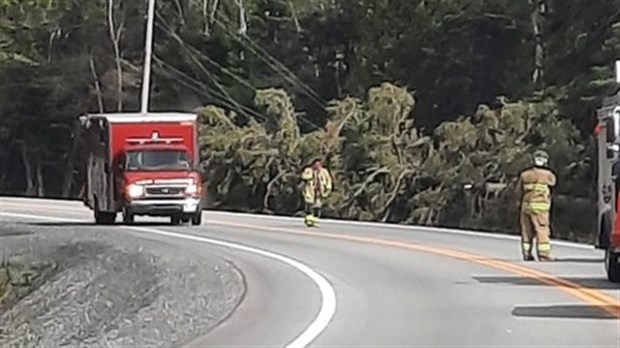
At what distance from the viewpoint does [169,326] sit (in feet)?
57.4

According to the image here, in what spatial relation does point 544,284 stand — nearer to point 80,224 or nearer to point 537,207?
point 537,207

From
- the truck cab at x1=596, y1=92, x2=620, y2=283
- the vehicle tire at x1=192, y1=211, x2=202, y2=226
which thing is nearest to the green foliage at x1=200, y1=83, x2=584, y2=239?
the vehicle tire at x1=192, y1=211, x2=202, y2=226

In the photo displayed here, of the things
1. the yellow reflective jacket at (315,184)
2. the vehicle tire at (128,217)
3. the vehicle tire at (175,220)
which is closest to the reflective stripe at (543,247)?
the yellow reflective jacket at (315,184)

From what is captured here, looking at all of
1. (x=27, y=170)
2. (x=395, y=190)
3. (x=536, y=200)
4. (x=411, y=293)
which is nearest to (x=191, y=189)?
(x=395, y=190)

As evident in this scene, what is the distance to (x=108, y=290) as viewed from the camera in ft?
81.0

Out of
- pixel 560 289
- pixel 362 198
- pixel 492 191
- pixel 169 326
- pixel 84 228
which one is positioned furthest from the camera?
pixel 362 198

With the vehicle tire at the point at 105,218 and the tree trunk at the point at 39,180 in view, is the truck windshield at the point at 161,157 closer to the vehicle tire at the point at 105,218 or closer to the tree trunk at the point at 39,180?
the vehicle tire at the point at 105,218

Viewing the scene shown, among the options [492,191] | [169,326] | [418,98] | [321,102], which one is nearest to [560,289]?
[169,326]

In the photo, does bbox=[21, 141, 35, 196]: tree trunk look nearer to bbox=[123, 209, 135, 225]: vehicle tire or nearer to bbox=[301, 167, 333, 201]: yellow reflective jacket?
bbox=[123, 209, 135, 225]: vehicle tire

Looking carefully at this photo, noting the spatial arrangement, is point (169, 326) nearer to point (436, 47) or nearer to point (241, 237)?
point (241, 237)

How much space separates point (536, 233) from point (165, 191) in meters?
15.0

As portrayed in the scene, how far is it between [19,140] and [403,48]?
74.4 feet

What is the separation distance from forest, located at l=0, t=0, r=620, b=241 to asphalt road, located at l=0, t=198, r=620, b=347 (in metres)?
13.8

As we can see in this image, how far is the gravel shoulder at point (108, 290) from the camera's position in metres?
18.1
